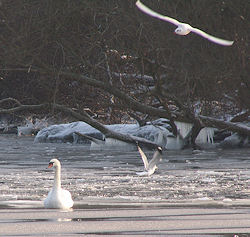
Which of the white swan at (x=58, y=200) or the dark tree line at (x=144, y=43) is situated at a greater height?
the dark tree line at (x=144, y=43)

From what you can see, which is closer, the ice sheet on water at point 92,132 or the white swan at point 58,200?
the white swan at point 58,200

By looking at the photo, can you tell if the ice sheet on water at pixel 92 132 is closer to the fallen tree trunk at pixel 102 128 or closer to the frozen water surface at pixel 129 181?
the fallen tree trunk at pixel 102 128

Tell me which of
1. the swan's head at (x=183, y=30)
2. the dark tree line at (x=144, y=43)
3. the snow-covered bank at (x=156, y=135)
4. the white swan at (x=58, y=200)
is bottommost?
the white swan at (x=58, y=200)

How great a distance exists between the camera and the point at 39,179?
1330 cm

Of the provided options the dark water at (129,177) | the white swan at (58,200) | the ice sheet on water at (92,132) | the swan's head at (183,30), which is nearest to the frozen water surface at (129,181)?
the dark water at (129,177)

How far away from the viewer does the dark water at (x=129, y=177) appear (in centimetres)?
1073

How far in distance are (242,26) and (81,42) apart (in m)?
4.83

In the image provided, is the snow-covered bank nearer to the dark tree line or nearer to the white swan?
the dark tree line

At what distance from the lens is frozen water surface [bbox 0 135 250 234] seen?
9.89m

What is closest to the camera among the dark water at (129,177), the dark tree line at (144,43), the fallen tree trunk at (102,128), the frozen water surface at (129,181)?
the frozen water surface at (129,181)

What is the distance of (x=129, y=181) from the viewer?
1290 centimetres

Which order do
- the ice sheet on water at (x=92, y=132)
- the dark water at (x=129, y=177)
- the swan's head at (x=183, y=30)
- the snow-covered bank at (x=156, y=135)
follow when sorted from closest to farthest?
the dark water at (x=129, y=177), the swan's head at (x=183, y=30), the snow-covered bank at (x=156, y=135), the ice sheet on water at (x=92, y=132)

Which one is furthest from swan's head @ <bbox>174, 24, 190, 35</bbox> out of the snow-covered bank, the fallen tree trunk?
the snow-covered bank

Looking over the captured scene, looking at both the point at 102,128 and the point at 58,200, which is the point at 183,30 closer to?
the point at 58,200
